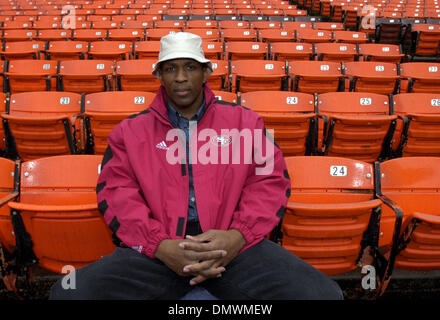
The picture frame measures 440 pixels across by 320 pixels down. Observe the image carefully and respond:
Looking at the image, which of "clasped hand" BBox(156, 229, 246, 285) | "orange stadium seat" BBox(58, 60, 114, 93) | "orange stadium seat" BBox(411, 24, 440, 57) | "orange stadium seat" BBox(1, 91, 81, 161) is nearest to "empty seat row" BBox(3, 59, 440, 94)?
"orange stadium seat" BBox(58, 60, 114, 93)

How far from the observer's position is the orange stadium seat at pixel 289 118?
109 inches

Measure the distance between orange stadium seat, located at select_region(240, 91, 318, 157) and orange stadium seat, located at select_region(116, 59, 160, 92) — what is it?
1420 millimetres

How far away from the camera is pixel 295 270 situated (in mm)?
1387

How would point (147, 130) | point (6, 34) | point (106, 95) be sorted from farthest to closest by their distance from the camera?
point (6, 34) → point (106, 95) → point (147, 130)

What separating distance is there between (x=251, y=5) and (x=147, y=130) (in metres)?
9.62

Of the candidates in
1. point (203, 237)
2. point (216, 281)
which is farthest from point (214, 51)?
point (216, 281)

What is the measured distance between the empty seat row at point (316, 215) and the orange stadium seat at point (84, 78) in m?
2.41

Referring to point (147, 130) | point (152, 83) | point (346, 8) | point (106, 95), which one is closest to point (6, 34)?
point (152, 83)

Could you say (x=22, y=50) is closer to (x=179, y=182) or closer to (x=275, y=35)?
(x=275, y=35)

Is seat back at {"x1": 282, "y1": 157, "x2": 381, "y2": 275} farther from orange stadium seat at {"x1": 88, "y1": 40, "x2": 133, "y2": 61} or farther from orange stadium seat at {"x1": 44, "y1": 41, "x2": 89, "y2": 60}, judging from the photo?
orange stadium seat at {"x1": 44, "y1": 41, "x2": 89, "y2": 60}

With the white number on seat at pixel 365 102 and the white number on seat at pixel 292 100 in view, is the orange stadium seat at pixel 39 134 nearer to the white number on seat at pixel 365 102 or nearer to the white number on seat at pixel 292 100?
the white number on seat at pixel 292 100

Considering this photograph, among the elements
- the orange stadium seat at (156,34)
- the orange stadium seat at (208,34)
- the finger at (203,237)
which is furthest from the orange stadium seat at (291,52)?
the finger at (203,237)
